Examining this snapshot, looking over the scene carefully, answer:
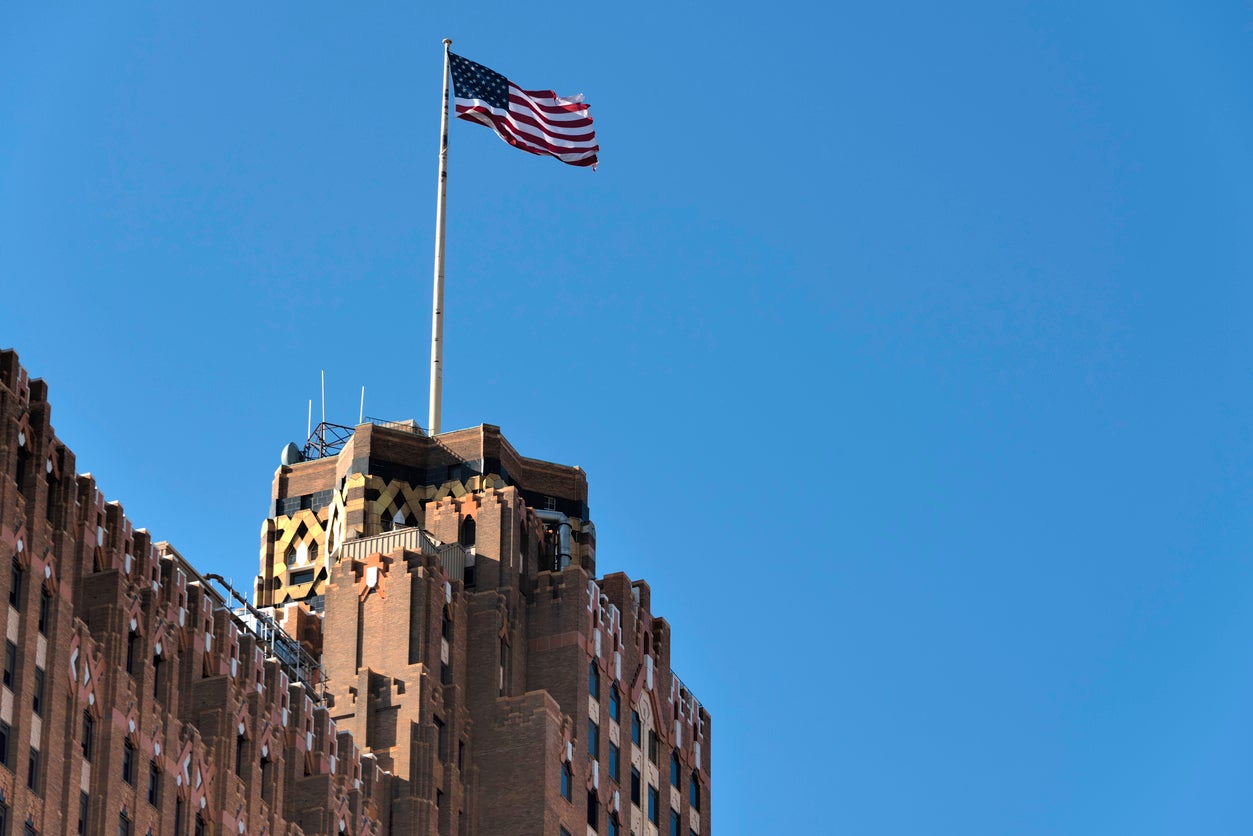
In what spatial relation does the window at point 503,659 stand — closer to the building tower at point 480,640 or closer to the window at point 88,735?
the building tower at point 480,640

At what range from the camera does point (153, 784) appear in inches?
4070

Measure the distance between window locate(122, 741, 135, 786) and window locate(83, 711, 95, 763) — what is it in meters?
1.36

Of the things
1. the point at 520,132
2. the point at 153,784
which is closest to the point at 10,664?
the point at 153,784

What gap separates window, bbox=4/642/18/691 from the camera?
96.6 metres

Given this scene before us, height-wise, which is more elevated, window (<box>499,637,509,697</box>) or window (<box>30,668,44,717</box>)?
window (<box>499,637,509,697</box>)

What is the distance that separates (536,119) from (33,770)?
5283 cm

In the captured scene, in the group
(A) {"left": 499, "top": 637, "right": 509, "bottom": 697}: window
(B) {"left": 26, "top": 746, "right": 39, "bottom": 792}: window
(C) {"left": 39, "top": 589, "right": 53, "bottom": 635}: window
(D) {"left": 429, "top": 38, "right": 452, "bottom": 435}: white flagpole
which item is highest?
(D) {"left": 429, "top": 38, "right": 452, "bottom": 435}: white flagpole

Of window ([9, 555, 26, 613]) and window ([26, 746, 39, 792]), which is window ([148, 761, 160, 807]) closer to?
window ([26, 746, 39, 792])

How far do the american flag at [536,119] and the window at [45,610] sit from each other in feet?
148

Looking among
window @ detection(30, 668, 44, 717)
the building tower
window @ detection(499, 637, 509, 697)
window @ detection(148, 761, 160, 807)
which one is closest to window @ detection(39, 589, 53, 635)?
window @ detection(30, 668, 44, 717)

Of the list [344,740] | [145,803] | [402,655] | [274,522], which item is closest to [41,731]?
[145,803]

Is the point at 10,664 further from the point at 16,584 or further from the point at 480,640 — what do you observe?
the point at 480,640

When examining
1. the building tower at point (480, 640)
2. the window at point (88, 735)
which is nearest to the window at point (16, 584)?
the window at point (88, 735)

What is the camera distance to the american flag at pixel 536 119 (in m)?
140
